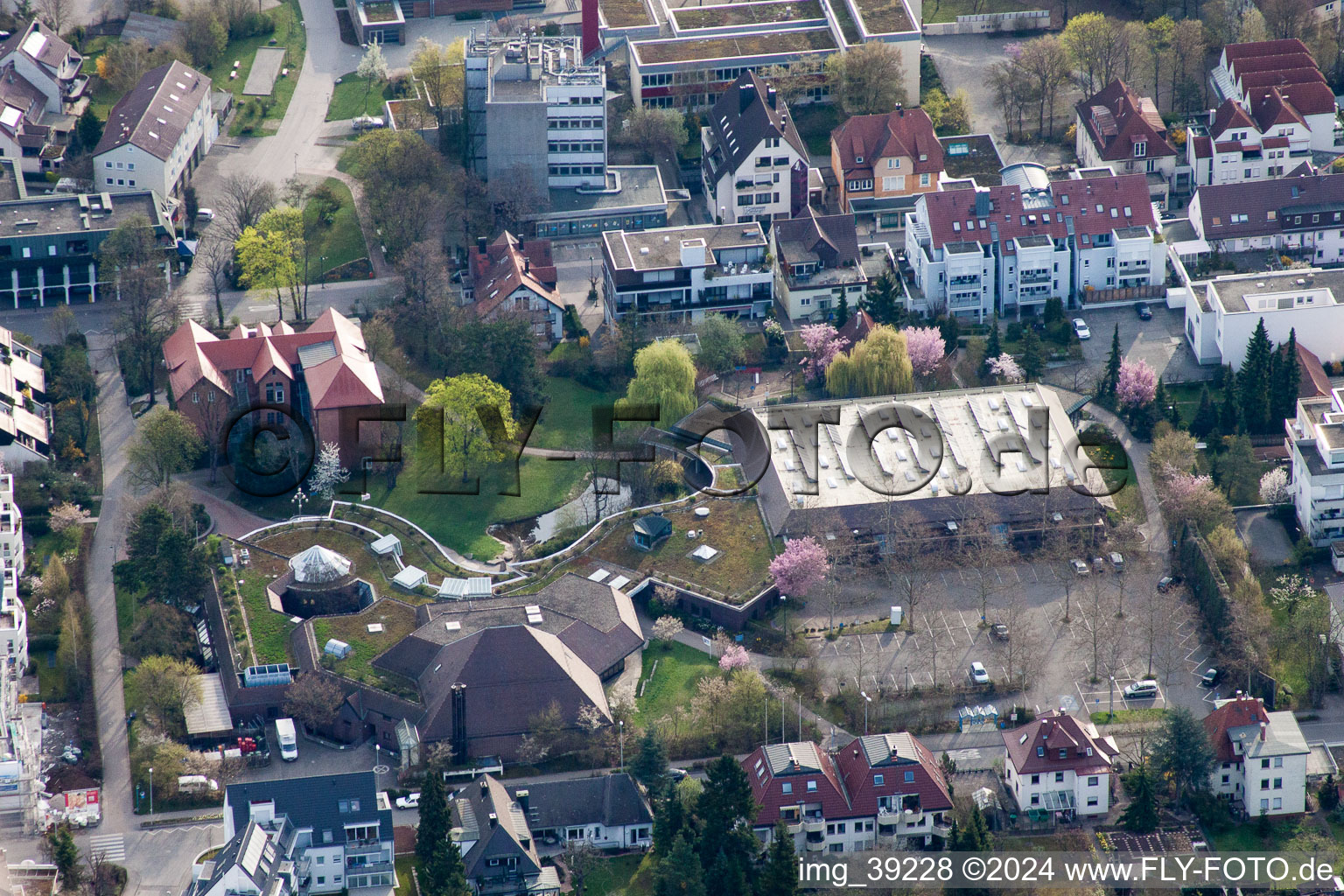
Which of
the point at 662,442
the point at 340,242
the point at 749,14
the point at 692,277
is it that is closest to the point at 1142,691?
the point at 662,442

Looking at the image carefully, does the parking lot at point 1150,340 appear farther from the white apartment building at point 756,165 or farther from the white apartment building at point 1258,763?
the white apartment building at point 1258,763

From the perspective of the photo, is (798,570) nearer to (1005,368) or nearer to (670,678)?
(670,678)

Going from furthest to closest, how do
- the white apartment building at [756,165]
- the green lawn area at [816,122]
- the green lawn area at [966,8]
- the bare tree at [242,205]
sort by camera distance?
the green lawn area at [966,8]
the green lawn area at [816,122]
the white apartment building at [756,165]
the bare tree at [242,205]

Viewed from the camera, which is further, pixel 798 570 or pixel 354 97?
pixel 354 97

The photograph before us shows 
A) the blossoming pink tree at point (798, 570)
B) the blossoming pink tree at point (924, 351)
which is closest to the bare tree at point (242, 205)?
the blossoming pink tree at point (924, 351)

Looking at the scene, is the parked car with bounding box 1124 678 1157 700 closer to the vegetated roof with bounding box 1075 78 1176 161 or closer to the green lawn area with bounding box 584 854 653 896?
the green lawn area with bounding box 584 854 653 896

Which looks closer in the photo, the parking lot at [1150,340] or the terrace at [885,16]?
the parking lot at [1150,340]
